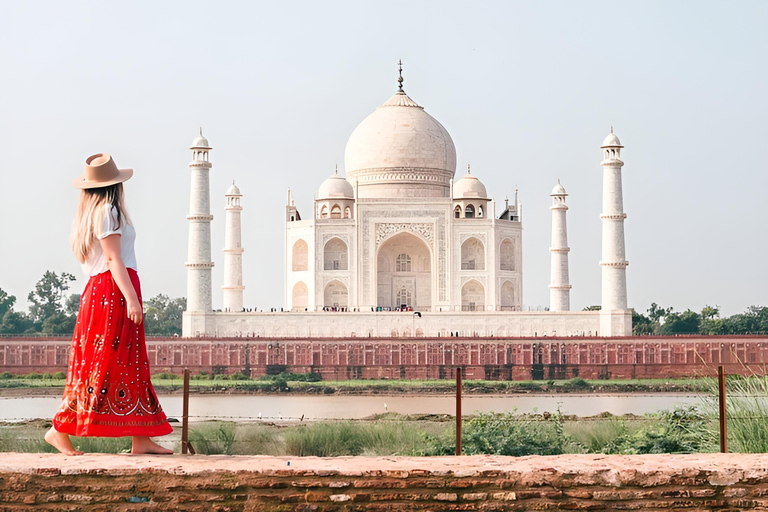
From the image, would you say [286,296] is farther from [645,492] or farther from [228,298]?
[645,492]

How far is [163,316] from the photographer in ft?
160

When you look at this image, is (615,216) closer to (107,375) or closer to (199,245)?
(199,245)

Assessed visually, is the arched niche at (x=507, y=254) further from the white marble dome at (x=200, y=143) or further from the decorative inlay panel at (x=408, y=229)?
the white marble dome at (x=200, y=143)

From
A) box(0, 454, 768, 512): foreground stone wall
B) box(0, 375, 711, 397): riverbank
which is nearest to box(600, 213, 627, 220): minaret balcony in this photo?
box(0, 375, 711, 397): riverbank

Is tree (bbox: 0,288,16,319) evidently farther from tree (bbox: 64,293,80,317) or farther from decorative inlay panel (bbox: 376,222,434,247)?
decorative inlay panel (bbox: 376,222,434,247)

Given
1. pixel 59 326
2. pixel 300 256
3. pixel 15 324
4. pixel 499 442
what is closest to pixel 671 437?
pixel 499 442

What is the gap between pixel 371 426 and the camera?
8.87 meters

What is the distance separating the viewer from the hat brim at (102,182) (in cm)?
505

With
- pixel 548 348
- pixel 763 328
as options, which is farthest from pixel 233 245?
pixel 763 328

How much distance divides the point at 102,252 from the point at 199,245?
22.5 metres

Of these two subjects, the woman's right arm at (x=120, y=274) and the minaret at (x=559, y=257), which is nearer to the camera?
the woman's right arm at (x=120, y=274)

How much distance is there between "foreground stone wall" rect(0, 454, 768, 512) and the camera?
15.4 feet

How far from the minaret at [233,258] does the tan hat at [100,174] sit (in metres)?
26.4

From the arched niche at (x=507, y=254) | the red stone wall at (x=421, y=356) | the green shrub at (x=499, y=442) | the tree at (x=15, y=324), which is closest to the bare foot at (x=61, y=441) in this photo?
the green shrub at (x=499, y=442)
